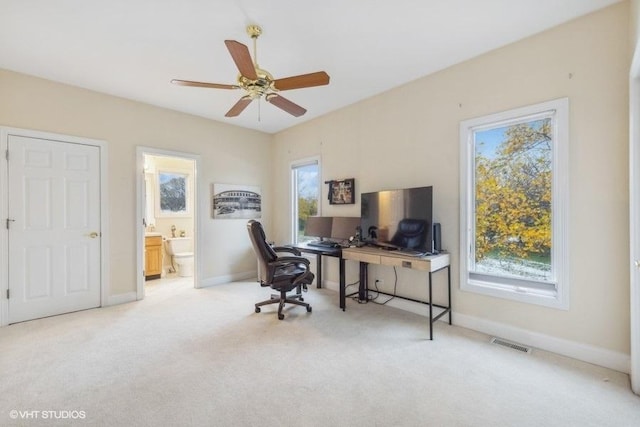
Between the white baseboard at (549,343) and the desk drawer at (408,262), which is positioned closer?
the white baseboard at (549,343)

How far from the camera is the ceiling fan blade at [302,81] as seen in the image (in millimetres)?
2225

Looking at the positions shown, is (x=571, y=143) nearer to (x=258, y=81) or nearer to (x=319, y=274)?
(x=258, y=81)

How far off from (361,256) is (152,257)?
13.1ft

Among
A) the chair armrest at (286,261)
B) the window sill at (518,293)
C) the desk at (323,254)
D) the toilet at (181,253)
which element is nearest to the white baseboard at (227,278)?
the toilet at (181,253)

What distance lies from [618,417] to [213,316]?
3.43m

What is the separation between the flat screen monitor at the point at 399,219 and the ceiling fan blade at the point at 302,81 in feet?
4.85

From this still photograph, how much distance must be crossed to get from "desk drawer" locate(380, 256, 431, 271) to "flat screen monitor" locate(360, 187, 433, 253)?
0.25m

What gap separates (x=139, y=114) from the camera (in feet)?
13.0

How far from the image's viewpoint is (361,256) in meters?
3.19

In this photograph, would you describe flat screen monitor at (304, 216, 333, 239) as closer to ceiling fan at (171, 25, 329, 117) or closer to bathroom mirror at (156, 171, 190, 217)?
ceiling fan at (171, 25, 329, 117)

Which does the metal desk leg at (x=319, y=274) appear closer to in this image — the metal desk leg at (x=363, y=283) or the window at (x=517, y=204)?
the metal desk leg at (x=363, y=283)

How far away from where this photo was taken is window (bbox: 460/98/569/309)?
7.83 ft

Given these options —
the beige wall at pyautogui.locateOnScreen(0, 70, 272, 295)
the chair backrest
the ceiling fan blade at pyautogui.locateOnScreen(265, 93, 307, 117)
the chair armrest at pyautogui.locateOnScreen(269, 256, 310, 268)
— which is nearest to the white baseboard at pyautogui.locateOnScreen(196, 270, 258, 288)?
the beige wall at pyautogui.locateOnScreen(0, 70, 272, 295)

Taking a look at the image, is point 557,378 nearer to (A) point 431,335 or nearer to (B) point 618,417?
(B) point 618,417
